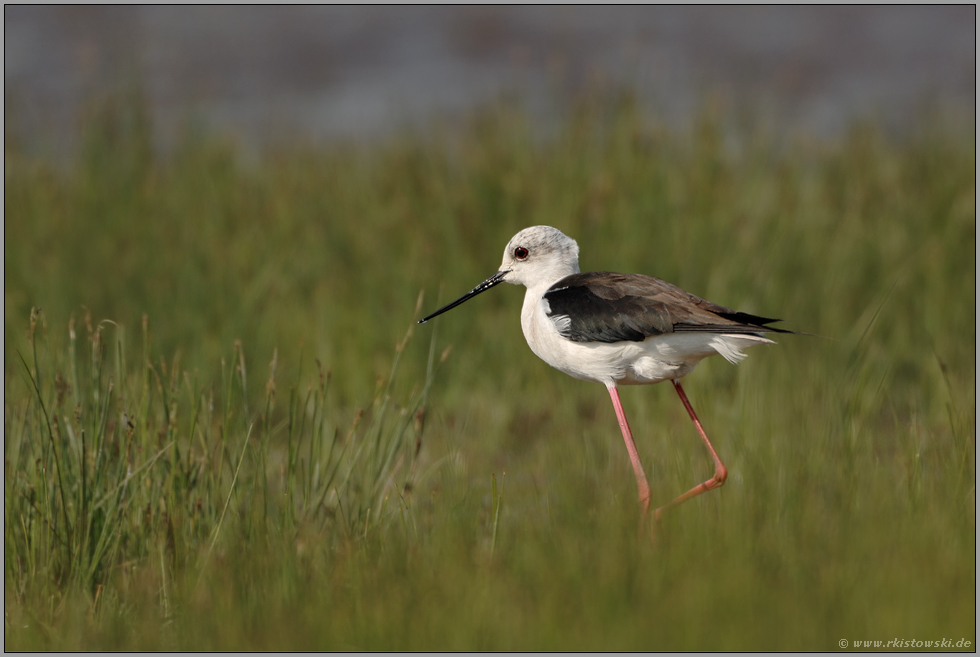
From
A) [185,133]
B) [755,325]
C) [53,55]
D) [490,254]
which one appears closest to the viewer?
[755,325]

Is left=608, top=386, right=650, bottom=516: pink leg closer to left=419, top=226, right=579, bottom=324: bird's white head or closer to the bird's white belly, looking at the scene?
the bird's white belly

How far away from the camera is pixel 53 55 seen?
34.5ft

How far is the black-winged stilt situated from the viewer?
3.26 meters

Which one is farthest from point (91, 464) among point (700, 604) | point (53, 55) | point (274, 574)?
point (53, 55)

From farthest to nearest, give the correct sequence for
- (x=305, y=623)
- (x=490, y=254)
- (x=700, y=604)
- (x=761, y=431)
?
(x=490, y=254), (x=761, y=431), (x=305, y=623), (x=700, y=604)

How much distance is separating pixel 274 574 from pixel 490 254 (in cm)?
343

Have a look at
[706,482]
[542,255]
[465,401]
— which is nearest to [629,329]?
[542,255]

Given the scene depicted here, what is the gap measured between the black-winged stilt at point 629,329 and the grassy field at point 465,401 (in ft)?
1.18

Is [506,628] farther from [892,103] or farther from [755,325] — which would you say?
[892,103]

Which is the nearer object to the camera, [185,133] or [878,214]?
[878,214]

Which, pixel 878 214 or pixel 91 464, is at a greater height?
pixel 878 214

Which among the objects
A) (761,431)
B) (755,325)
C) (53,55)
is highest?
(53,55)

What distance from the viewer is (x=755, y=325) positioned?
320 cm

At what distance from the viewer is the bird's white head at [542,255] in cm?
367
